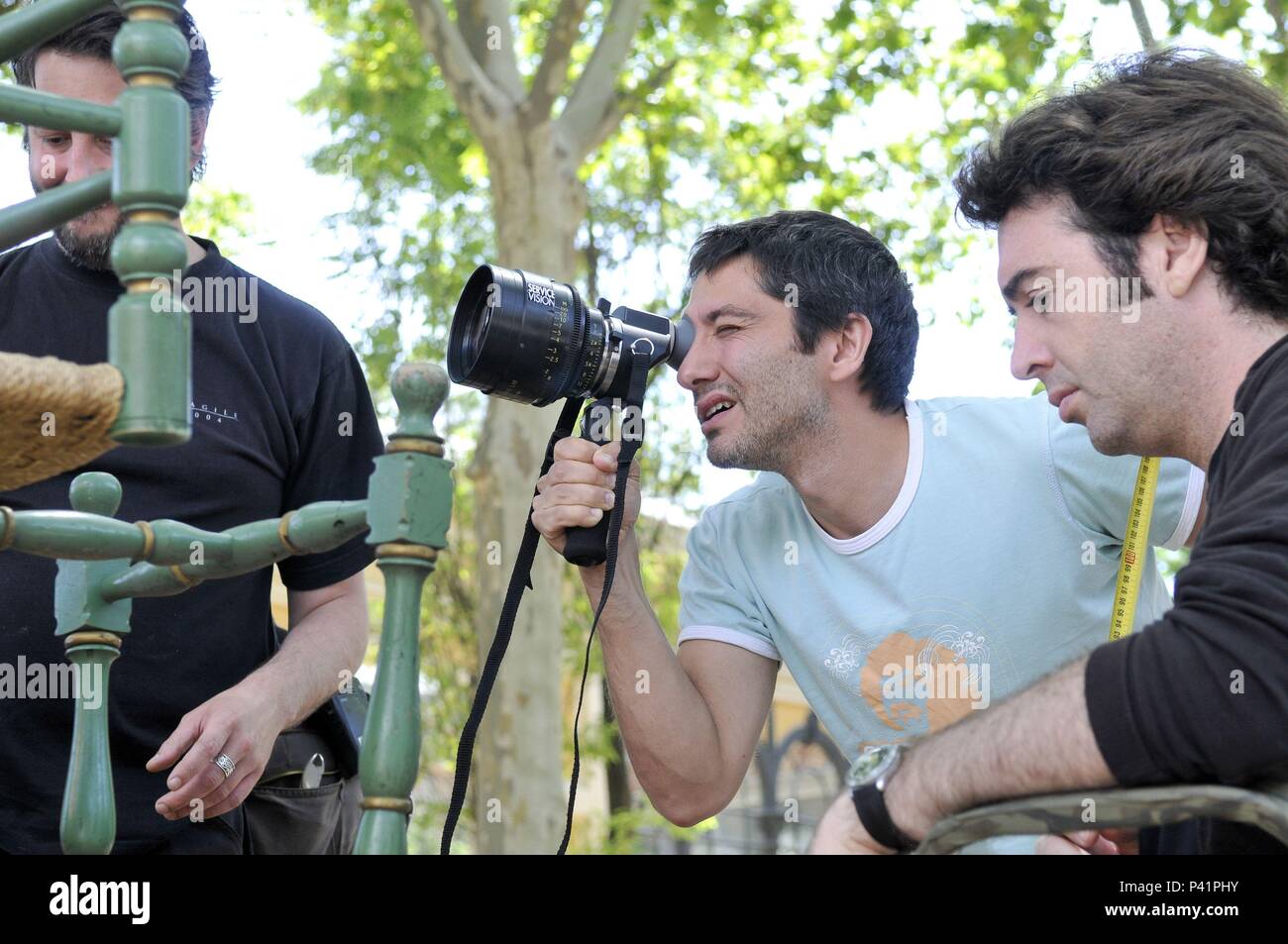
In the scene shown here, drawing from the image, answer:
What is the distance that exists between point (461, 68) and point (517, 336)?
5072 millimetres

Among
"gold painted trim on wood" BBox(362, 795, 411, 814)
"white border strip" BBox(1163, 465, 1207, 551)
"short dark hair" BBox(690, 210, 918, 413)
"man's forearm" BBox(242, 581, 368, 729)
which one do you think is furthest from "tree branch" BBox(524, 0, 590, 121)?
"gold painted trim on wood" BBox(362, 795, 411, 814)

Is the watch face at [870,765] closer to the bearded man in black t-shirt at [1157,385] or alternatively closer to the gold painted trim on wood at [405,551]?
the bearded man in black t-shirt at [1157,385]

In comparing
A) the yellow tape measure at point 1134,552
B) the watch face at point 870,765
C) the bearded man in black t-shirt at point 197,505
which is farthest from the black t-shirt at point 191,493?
the yellow tape measure at point 1134,552

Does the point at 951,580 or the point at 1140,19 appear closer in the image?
the point at 951,580

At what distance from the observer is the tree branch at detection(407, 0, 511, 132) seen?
22.8ft

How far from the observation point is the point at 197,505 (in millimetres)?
2229

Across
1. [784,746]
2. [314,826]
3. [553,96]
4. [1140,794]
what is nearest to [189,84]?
[314,826]

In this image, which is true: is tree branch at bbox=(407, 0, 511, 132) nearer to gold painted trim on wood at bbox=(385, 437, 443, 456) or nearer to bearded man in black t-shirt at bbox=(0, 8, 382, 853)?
bearded man in black t-shirt at bbox=(0, 8, 382, 853)

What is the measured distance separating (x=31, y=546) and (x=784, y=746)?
13.6 metres

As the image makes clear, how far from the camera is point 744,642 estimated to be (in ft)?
8.63

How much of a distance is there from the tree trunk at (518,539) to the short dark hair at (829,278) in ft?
13.3

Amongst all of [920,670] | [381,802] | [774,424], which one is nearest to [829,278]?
[774,424]

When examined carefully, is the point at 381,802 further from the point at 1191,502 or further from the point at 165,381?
the point at 1191,502

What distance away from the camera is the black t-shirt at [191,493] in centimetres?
211
